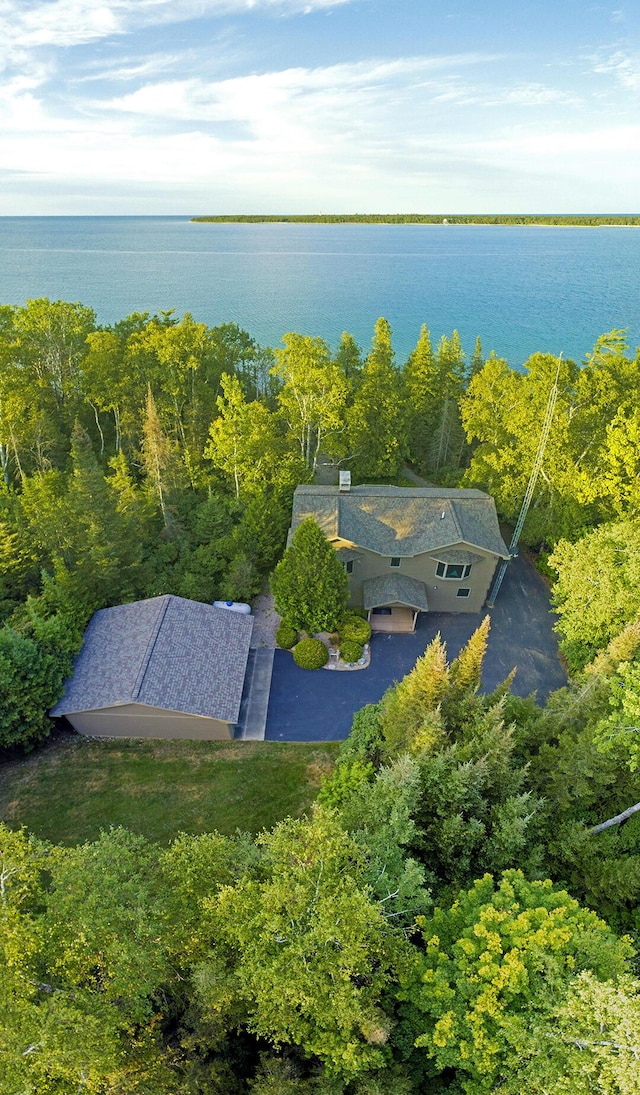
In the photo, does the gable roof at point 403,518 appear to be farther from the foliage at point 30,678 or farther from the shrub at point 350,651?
the foliage at point 30,678

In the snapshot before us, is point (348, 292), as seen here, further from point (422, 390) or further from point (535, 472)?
point (535, 472)

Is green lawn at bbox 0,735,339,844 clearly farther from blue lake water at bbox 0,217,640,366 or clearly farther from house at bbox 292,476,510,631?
blue lake water at bbox 0,217,640,366

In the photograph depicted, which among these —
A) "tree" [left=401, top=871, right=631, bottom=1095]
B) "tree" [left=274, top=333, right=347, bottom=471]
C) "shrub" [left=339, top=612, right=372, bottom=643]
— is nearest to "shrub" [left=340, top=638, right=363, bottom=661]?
"shrub" [left=339, top=612, right=372, bottom=643]

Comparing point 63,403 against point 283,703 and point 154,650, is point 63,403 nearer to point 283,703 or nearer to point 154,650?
point 154,650

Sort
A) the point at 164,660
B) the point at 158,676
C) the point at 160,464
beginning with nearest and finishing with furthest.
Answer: the point at 158,676 < the point at 164,660 < the point at 160,464

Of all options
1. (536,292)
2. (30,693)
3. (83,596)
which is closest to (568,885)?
(30,693)

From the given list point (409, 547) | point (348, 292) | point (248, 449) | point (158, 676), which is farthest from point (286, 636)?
point (348, 292)

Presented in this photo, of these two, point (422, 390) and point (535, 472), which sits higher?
point (535, 472)
